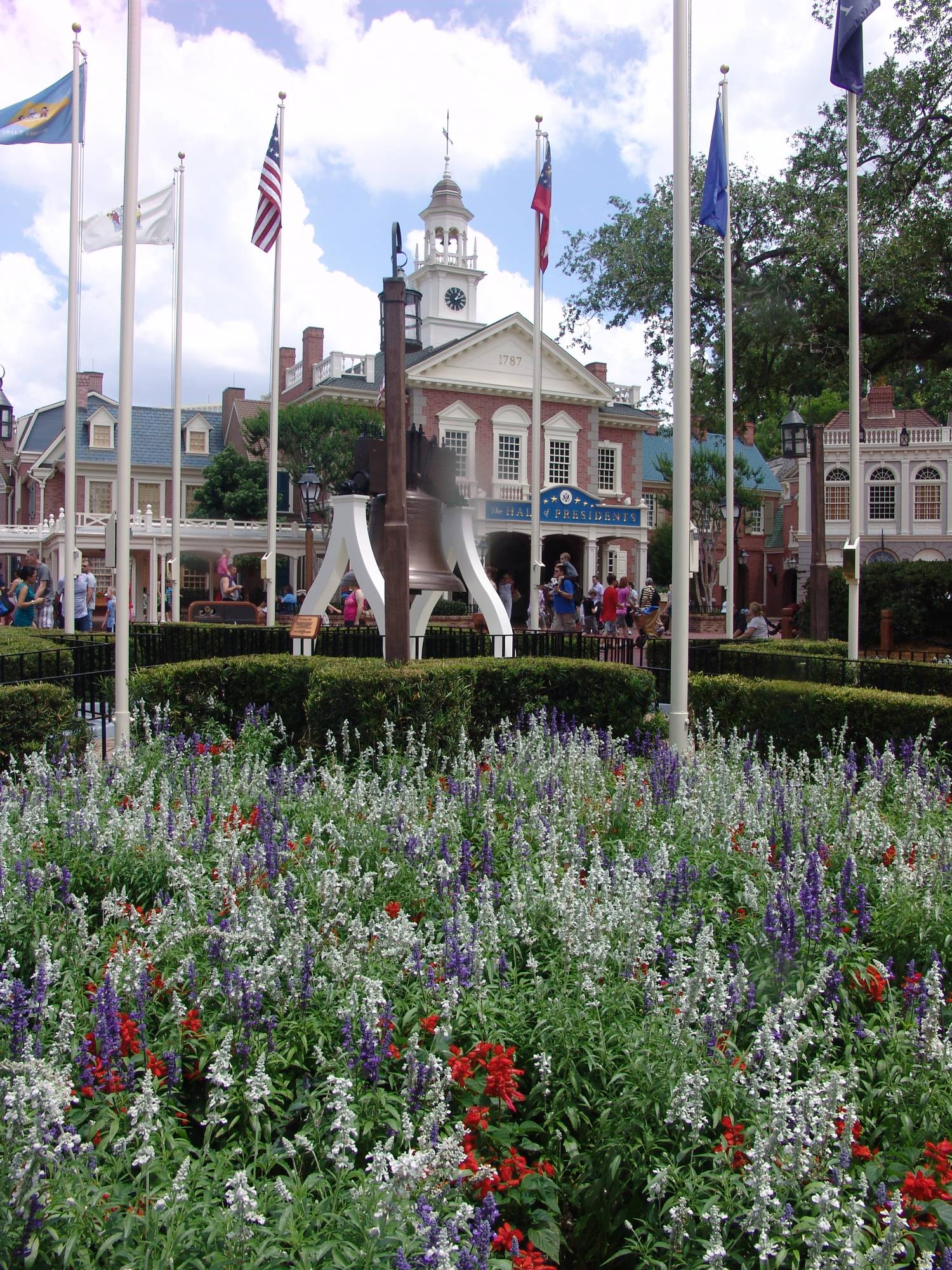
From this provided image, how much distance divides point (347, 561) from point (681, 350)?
4804 mm

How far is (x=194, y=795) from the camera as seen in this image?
629 centimetres

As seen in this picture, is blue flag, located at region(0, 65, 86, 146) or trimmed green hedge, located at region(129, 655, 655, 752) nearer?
trimmed green hedge, located at region(129, 655, 655, 752)

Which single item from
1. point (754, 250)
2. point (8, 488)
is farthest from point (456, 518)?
point (8, 488)

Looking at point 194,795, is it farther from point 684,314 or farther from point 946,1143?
point 684,314

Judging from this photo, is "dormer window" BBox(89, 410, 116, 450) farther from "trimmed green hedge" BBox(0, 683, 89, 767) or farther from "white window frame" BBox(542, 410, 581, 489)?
"trimmed green hedge" BBox(0, 683, 89, 767)

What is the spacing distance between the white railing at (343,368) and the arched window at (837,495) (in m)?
21.6

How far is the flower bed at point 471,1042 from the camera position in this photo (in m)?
2.65

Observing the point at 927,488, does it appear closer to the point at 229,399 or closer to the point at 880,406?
the point at 880,406

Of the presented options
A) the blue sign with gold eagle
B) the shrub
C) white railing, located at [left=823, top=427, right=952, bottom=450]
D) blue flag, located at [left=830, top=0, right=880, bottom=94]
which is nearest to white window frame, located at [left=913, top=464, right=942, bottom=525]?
white railing, located at [left=823, top=427, right=952, bottom=450]

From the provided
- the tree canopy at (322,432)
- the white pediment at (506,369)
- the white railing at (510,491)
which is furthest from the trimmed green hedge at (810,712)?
the tree canopy at (322,432)

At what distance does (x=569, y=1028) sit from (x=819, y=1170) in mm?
853

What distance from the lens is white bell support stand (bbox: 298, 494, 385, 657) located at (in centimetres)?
1176

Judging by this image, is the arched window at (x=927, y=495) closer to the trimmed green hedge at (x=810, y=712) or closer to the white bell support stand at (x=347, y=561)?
the trimmed green hedge at (x=810, y=712)

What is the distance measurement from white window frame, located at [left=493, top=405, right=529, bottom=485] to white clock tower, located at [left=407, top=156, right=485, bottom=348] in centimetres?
630
